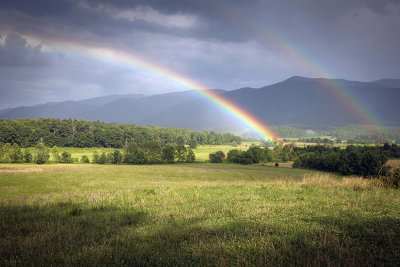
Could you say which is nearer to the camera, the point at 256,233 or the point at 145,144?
the point at 256,233

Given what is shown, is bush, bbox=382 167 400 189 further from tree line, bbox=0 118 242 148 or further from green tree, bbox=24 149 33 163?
tree line, bbox=0 118 242 148

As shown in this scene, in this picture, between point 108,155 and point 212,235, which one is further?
point 108,155

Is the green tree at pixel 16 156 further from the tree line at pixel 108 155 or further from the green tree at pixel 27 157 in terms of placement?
the green tree at pixel 27 157

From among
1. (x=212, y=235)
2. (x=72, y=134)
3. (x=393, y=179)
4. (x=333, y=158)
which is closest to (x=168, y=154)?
(x=333, y=158)

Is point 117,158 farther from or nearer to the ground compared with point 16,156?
nearer to the ground

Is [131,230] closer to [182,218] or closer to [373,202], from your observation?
[182,218]

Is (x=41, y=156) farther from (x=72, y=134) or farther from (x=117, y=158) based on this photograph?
(x=72, y=134)

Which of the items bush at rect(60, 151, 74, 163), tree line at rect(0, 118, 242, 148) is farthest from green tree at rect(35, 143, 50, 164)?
tree line at rect(0, 118, 242, 148)

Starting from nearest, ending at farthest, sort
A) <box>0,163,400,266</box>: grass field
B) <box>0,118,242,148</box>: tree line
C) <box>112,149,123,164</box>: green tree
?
<box>0,163,400,266</box>: grass field, <box>112,149,123,164</box>: green tree, <box>0,118,242,148</box>: tree line

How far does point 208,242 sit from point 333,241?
321 centimetres

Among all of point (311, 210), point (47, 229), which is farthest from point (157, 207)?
point (311, 210)

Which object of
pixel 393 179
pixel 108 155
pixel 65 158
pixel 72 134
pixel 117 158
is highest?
pixel 72 134

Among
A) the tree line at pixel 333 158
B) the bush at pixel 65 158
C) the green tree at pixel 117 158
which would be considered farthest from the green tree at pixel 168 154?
the bush at pixel 65 158

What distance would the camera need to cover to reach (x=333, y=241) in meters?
5.98
